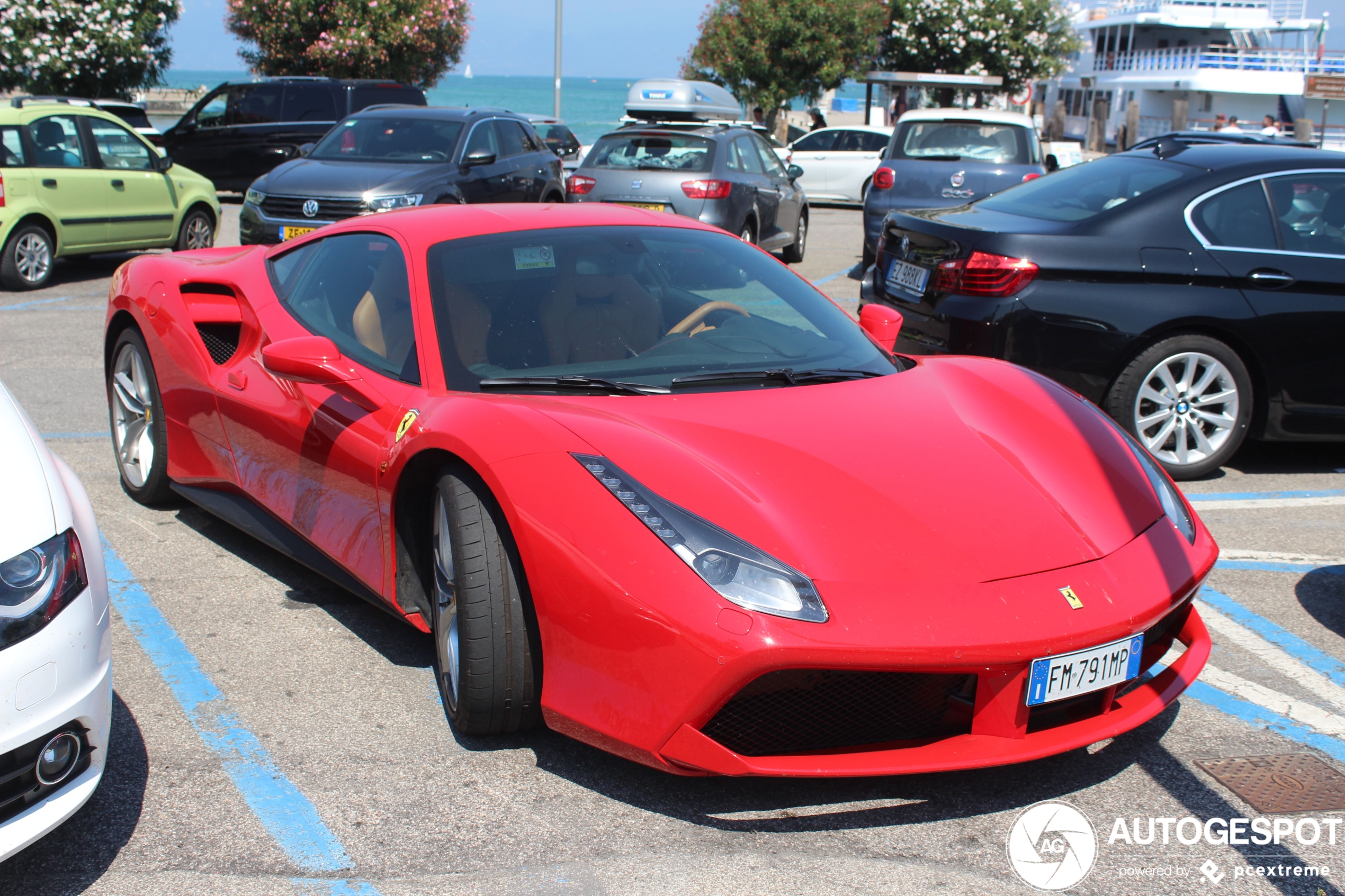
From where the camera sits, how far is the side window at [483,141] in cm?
1209

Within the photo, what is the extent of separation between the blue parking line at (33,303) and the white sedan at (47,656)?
8170 millimetres

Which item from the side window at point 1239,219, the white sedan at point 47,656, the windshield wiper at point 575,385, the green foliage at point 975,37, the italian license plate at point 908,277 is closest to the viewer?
the white sedan at point 47,656

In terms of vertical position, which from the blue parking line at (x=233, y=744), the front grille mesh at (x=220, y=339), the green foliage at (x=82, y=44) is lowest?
the blue parking line at (x=233, y=744)

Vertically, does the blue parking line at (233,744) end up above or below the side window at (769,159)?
below

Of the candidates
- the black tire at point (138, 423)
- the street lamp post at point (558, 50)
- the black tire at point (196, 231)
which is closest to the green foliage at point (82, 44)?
the street lamp post at point (558, 50)

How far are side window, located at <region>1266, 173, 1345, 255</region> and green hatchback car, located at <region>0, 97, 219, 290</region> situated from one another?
9.65m

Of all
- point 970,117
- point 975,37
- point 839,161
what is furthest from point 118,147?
point 975,37

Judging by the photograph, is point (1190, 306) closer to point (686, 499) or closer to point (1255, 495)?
point (1255, 495)

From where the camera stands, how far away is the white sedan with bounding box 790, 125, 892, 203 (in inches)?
790

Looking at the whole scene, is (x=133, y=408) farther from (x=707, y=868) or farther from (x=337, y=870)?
(x=707, y=868)

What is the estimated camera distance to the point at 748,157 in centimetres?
1212

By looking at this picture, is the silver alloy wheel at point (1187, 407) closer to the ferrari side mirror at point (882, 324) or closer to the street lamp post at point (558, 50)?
the ferrari side mirror at point (882, 324)

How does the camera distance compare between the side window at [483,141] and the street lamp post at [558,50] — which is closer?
the side window at [483,141]

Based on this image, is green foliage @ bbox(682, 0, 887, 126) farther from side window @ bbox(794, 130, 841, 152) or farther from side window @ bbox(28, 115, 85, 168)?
side window @ bbox(28, 115, 85, 168)
